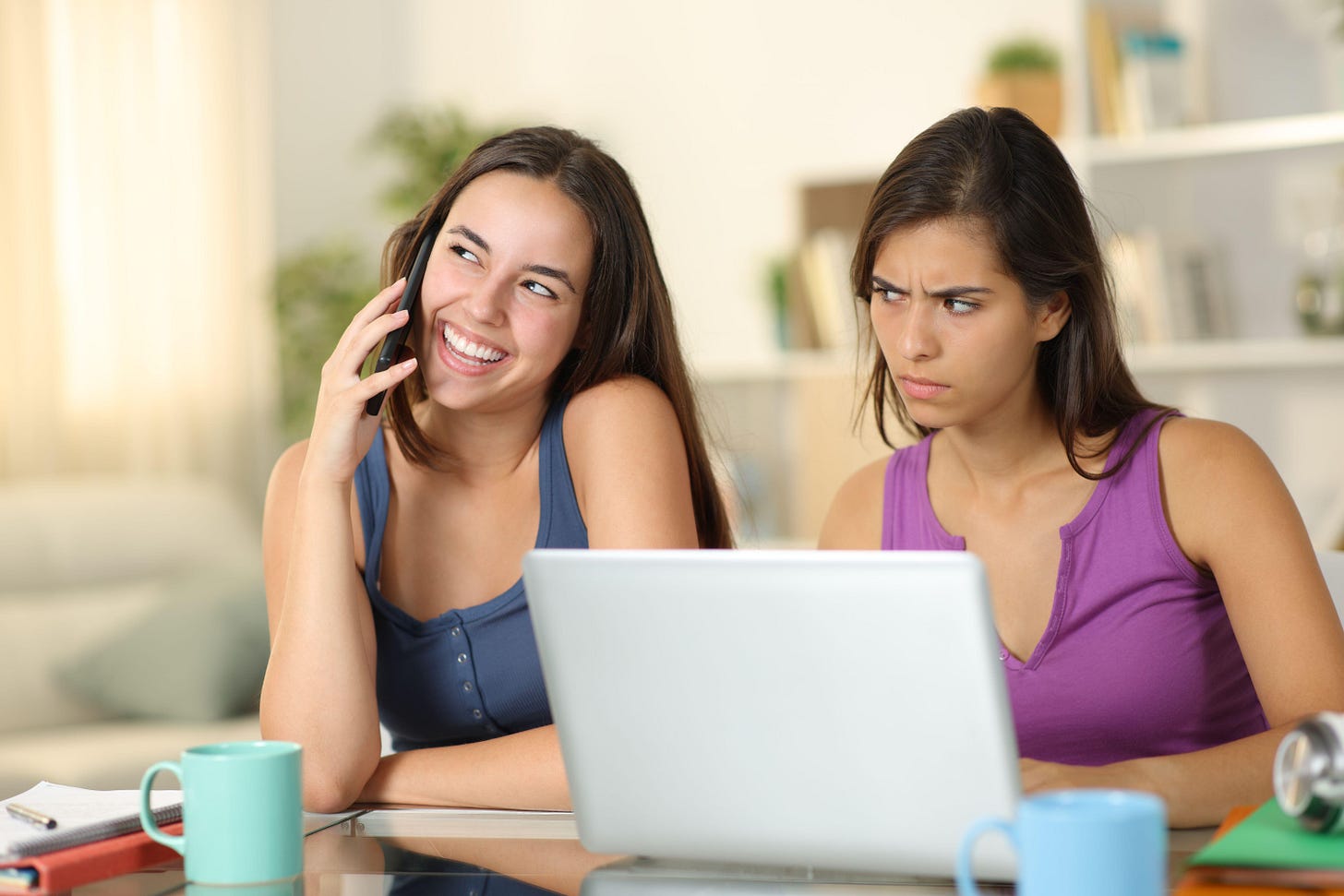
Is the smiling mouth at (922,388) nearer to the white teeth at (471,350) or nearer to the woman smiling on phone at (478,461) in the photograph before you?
the woman smiling on phone at (478,461)

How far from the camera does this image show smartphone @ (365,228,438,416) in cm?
135

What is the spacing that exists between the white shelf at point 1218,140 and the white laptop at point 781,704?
8.03 feet

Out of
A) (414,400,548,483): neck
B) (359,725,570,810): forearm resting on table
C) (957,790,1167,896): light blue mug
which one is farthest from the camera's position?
(414,400,548,483): neck

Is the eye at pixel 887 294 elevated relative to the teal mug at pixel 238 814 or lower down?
elevated

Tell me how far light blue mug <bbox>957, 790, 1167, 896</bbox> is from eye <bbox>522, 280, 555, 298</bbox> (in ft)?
2.79

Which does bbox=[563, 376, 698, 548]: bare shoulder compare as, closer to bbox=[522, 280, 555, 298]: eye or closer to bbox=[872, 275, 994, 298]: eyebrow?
Result: bbox=[522, 280, 555, 298]: eye

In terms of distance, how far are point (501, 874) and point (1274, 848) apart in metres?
0.47

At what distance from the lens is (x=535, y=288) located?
1.41m

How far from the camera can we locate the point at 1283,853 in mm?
799

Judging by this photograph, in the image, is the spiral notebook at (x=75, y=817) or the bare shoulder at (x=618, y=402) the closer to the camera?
the spiral notebook at (x=75, y=817)

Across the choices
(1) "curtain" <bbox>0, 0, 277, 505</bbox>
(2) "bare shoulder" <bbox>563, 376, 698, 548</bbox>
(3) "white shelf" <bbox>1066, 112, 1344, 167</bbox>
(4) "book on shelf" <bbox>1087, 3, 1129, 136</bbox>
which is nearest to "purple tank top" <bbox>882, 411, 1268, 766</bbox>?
(2) "bare shoulder" <bbox>563, 376, 698, 548</bbox>

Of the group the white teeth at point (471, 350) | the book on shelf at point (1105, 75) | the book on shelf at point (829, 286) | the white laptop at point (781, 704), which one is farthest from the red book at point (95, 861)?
the book on shelf at point (1105, 75)

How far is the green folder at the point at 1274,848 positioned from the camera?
2.59 feet

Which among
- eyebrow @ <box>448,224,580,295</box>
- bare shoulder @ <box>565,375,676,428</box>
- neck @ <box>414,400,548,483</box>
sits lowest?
neck @ <box>414,400,548,483</box>
